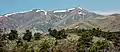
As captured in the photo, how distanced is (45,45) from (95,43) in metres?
11.5

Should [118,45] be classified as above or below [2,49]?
below

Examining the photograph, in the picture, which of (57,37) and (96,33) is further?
(96,33)

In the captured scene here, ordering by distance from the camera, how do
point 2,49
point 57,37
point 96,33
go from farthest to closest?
point 96,33
point 57,37
point 2,49

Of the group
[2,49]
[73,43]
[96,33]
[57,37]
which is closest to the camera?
[2,49]

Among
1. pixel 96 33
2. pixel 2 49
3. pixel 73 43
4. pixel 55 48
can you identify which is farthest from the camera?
pixel 96 33

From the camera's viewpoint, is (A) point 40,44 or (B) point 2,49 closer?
(B) point 2,49

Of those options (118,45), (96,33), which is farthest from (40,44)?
(96,33)

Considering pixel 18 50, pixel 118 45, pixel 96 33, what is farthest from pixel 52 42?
pixel 96 33

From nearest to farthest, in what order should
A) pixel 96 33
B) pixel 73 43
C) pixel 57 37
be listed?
pixel 73 43 → pixel 57 37 → pixel 96 33

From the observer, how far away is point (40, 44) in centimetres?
6669

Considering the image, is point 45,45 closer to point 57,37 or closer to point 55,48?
point 55,48

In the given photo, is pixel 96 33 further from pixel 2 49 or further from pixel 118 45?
pixel 2 49

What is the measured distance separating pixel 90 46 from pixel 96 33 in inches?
808

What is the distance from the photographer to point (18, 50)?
211ft
